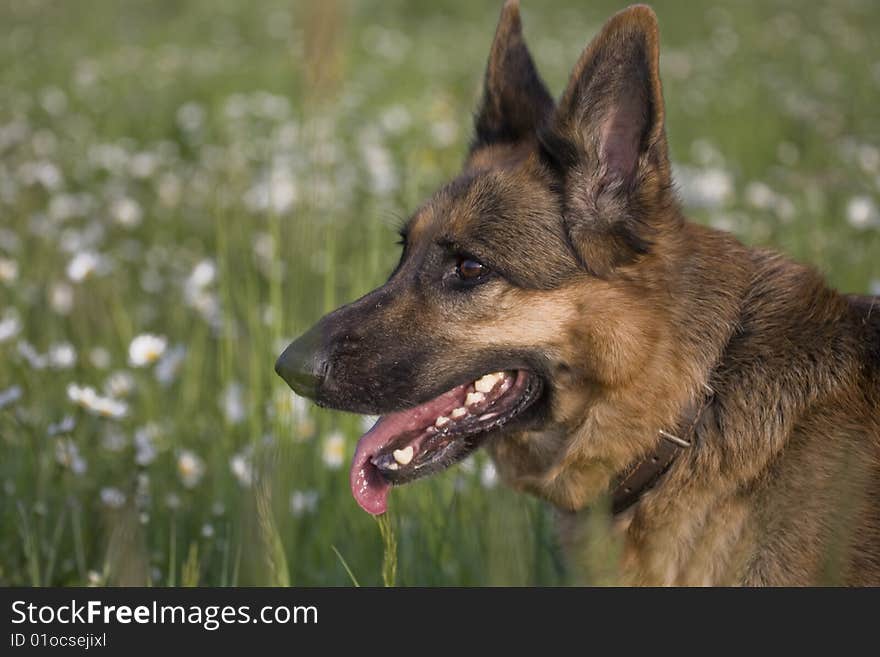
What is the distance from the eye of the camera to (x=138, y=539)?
3.40m

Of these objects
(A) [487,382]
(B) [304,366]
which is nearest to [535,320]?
(A) [487,382]

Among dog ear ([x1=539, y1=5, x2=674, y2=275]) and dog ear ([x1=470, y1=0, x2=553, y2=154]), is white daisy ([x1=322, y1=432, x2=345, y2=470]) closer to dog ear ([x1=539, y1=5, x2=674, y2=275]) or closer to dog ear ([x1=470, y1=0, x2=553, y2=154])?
dog ear ([x1=470, y1=0, x2=553, y2=154])

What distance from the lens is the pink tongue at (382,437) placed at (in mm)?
3078

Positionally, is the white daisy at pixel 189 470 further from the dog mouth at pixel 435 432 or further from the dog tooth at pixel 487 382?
the dog tooth at pixel 487 382

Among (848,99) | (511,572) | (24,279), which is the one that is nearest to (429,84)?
(848,99)

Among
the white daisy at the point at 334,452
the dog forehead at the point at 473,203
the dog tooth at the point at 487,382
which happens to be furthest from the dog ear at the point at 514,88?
the white daisy at the point at 334,452

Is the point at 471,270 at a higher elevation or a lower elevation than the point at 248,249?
higher

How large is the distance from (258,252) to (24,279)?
1287 mm

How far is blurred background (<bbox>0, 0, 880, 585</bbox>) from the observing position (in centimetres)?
338

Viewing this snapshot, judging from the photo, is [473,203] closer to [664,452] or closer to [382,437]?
[382,437]

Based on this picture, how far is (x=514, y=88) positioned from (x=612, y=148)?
0.71 m

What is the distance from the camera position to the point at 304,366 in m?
3.04

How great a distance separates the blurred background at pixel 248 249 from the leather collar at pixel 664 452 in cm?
33

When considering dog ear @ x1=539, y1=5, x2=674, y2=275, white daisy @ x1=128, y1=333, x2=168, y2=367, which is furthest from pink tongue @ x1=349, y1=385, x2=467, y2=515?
white daisy @ x1=128, y1=333, x2=168, y2=367
